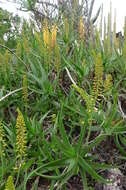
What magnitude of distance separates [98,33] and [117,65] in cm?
26

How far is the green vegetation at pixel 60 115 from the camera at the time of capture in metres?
1.02

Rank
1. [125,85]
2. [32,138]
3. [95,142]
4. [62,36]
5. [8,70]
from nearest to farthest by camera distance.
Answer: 1. [95,142]
2. [32,138]
3. [125,85]
4. [8,70]
5. [62,36]

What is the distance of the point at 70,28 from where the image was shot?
79.2 inches

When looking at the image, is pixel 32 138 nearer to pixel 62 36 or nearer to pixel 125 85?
pixel 125 85

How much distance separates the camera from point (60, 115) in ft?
3.56

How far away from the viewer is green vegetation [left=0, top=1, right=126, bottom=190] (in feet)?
3.35

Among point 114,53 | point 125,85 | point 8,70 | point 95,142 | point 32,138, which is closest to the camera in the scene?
point 95,142

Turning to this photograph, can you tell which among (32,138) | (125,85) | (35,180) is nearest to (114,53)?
(125,85)

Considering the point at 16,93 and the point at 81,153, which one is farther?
the point at 16,93

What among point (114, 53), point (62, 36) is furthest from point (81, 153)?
point (62, 36)

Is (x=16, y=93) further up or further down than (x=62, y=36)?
further down

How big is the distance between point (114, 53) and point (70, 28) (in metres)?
0.44

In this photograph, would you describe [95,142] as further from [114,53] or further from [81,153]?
[114,53]

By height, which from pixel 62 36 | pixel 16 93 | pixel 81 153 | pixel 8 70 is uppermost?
pixel 62 36
